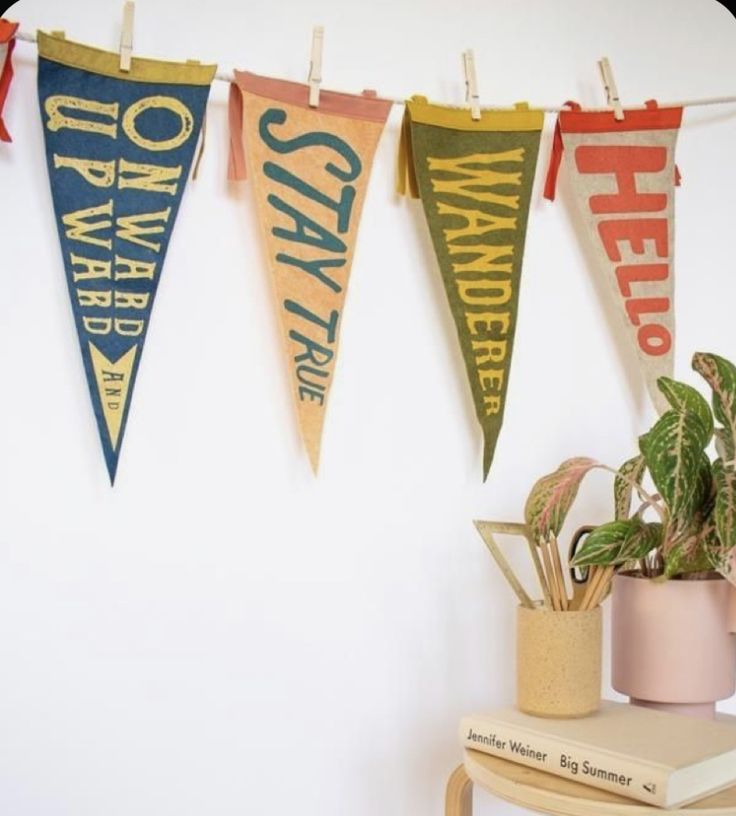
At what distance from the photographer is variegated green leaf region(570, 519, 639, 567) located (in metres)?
1.25

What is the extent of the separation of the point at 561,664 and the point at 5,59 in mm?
954

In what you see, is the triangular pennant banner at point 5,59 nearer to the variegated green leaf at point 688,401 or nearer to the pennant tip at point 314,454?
the pennant tip at point 314,454

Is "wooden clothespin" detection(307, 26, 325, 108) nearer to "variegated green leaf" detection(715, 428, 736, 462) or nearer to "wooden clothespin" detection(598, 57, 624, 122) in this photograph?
"wooden clothespin" detection(598, 57, 624, 122)

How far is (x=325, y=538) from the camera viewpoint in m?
1.46

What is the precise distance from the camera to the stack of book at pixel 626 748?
3.47 feet

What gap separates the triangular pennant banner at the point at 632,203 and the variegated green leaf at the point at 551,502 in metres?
0.32

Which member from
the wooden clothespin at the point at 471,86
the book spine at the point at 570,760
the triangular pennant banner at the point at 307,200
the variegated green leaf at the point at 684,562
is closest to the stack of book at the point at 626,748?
the book spine at the point at 570,760

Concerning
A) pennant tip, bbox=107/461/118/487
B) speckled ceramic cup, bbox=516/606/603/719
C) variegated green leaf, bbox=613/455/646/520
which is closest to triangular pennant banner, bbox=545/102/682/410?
variegated green leaf, bbox=613/455/646/520

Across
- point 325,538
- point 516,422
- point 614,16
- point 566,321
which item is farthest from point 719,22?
point 325,538

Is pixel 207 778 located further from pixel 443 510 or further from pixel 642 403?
pixel 642 403

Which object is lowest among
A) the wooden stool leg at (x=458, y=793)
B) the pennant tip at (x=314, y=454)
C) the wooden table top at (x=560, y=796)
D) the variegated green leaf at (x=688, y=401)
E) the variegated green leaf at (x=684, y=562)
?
the wooden stool leg at (x=458, y=793)

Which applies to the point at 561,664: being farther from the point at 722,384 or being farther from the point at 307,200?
the point at 307,200

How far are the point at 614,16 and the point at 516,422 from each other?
25.1 inches

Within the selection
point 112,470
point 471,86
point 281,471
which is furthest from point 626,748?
point 471,86
